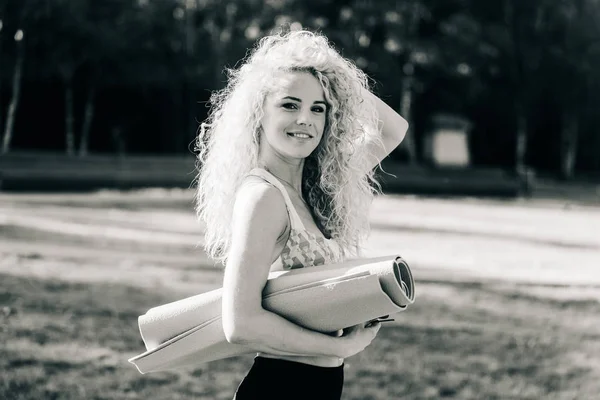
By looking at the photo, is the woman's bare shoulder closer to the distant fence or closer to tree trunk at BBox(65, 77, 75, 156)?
the distant fence

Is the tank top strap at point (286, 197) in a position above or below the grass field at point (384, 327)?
above

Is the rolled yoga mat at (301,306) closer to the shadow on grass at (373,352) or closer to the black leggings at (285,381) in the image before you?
the black leggings at (285,381)

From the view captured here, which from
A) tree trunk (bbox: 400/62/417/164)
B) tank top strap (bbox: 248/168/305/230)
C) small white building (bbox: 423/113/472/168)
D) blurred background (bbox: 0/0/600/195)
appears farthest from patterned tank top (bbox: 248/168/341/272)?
small white building (bbox: 423/113/472/168)

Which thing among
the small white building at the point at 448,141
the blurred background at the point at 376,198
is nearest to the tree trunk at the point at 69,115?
the blurred background at the point at 376,198

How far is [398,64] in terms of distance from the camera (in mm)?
28625

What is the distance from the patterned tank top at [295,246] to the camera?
1772mm

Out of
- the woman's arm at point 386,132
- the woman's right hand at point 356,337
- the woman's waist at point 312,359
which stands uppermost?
the woman's arm at point 386,132

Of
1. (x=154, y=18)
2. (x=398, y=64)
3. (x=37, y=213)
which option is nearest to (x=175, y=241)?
(x=37, y=213)

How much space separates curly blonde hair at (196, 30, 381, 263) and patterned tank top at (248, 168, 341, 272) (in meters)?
0.14

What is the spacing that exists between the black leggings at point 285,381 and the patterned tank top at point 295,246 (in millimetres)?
250

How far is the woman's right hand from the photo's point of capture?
5.76 feet

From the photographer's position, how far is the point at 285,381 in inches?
72.3

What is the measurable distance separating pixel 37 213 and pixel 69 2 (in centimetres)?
1141

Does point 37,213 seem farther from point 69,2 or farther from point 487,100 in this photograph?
point 487,100
